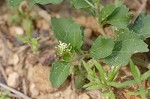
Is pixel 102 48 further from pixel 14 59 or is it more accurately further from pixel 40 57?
pixel 14 59

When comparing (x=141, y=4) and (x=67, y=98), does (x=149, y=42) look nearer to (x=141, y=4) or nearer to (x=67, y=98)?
(x=141, y=4)

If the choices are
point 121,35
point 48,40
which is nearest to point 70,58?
point 121,35

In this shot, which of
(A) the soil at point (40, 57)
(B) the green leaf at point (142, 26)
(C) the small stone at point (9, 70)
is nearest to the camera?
(B) the green leaf at point (142, 26)

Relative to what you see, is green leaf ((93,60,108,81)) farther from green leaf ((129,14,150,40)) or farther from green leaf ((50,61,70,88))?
green leaf ((129,14,150,40))

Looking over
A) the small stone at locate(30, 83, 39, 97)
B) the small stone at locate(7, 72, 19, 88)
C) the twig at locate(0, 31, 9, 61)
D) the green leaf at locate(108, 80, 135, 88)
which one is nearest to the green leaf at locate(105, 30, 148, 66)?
the green leaf at locate(108, 80, 135, 88)

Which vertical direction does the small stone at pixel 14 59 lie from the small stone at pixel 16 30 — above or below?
below

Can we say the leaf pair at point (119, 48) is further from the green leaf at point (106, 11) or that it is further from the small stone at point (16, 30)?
the small stone at point (16, 30)

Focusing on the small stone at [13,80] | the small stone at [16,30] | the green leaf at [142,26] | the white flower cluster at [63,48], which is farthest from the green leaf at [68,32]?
the small stone at [16,30]
